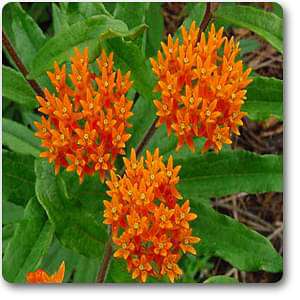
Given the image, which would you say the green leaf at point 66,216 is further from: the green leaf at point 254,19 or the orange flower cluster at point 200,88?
the green leaf at point 254,19

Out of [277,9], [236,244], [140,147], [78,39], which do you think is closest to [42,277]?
[140,147]

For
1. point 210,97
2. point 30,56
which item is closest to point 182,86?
point 210,97

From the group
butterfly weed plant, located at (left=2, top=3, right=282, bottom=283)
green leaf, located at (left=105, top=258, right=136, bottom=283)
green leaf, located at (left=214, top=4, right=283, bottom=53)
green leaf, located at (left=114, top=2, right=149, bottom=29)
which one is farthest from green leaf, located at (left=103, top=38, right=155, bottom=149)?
green leaf, located at (left=105, top=258, right=136, bottom=283)

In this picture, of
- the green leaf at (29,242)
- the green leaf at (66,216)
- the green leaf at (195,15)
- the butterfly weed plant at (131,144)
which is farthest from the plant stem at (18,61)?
the green leaf at (195,15)

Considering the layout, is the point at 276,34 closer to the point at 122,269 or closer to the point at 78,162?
the point at 78,162

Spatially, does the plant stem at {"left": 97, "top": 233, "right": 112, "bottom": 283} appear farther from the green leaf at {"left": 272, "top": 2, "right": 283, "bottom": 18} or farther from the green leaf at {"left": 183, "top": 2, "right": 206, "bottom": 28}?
the green leaf at {"left": 272, "top": 2, "right": 283, "bottom": 18}

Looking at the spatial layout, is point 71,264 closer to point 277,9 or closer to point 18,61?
point 18,61
